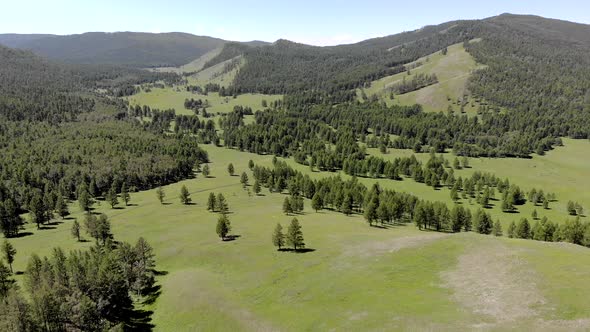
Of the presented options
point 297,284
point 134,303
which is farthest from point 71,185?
point 297,284

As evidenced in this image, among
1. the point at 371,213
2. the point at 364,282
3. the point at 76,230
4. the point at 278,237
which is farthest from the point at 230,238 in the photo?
the point at 76,230

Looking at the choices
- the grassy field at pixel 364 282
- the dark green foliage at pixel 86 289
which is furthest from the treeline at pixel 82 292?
the grassy field at pixel 364 282

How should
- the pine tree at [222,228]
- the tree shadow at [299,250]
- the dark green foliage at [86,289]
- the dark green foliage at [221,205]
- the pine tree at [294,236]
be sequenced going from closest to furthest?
the dark green foliage at [86,289], the tree shadow at [299,250], the pine tree at [294,236], the pine tree at [222,228], the dark green foliage at [221,205]

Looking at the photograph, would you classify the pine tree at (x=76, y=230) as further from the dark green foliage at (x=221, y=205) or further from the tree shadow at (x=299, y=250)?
the tree shadow at (x=299, y=250)

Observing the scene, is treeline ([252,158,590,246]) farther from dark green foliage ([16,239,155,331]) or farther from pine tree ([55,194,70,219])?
pine tree ([55,194,70,219])

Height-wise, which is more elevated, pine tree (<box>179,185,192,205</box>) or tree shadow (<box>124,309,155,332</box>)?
pine tree (<box>179,185,192,205</box>)

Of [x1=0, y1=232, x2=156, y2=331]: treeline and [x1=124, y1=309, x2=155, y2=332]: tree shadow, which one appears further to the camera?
[x1=124, y1=309, x2=155, y2=332]: tree shadow

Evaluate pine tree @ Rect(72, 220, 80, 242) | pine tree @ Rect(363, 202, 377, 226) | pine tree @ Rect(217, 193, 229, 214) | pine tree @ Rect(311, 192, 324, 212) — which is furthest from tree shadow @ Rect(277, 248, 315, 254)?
pine tree @ Rect(72, 220, 80, 242)
